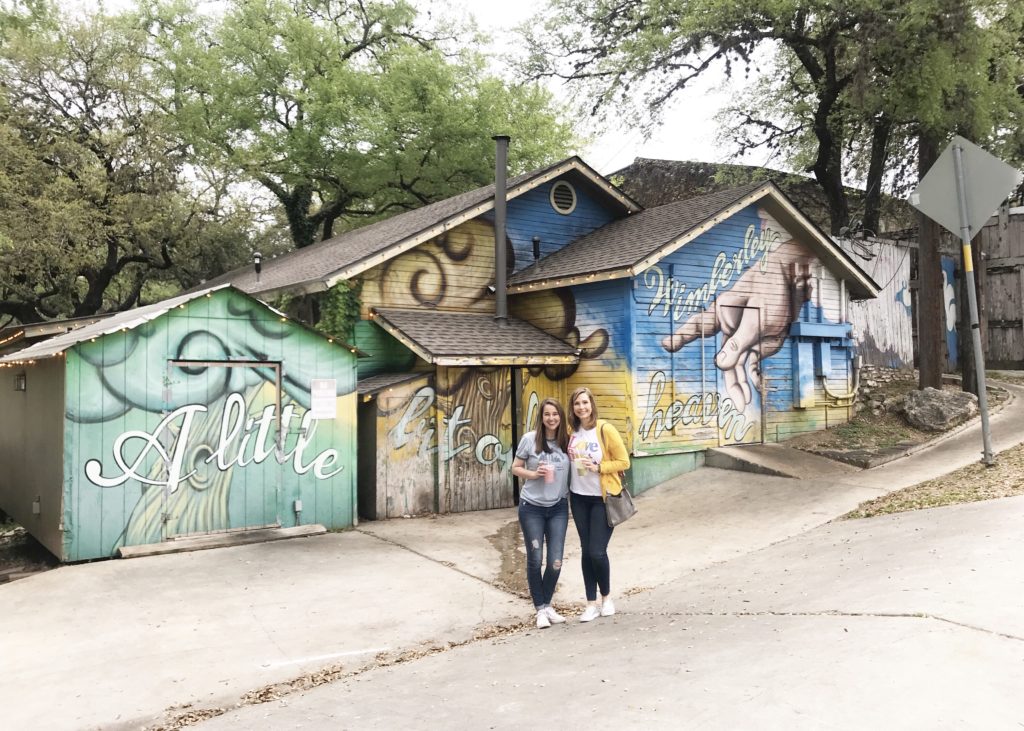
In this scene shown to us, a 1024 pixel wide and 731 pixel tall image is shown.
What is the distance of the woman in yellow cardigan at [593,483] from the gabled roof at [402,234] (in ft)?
21.8

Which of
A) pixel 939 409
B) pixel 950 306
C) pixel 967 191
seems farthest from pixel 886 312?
pixel 967 191

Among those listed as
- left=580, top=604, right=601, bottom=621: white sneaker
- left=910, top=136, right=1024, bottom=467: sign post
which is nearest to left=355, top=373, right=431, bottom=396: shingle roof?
left=580, top=604, right=601, bottom=621: white sneaker

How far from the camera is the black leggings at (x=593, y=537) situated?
550cm

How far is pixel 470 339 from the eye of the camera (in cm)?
1141

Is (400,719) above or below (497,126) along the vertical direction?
below

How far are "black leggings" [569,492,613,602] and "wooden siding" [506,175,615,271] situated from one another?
8.70 metres

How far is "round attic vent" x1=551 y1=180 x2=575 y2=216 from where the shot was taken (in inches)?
567

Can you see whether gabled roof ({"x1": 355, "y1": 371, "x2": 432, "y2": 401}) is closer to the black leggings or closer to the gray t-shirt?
the gray t-shirt

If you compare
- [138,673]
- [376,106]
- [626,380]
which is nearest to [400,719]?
[138,673]

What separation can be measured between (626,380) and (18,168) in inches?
729

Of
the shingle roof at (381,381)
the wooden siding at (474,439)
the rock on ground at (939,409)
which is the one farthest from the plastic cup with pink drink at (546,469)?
the rock on ground at (939,409)

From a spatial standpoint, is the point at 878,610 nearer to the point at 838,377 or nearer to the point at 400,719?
the point at 400,719

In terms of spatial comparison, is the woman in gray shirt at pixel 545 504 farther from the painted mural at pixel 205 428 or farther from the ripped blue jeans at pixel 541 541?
the painted mural at pixel 205 428

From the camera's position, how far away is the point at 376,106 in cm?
2586
